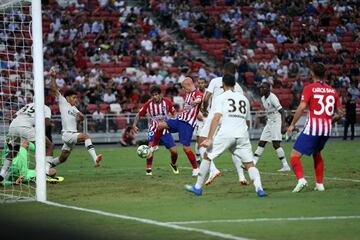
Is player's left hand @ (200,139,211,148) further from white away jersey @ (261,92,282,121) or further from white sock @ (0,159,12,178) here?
white away jersey @ (261,92,282,121)

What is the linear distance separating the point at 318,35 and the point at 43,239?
40719 millimetres

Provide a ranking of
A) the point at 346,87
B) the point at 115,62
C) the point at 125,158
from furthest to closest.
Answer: the point at 346,87
the point at 115,62
the point at 125,158

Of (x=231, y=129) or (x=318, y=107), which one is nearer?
(x=231, y=129)

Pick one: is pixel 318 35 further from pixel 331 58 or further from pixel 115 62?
pixel 115 62

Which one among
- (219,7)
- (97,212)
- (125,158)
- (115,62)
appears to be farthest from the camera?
(219,7)

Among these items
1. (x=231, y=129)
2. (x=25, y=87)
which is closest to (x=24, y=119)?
(x=25, y=87)

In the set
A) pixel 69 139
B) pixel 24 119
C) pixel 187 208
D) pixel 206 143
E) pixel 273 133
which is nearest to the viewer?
pixel 187 208

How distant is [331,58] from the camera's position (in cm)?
4903

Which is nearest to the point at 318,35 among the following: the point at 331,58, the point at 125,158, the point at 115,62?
the point at 331,58

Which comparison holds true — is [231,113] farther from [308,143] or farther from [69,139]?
[69,139]

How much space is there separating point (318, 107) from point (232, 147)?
1817mm

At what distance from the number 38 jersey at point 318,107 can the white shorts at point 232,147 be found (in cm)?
134

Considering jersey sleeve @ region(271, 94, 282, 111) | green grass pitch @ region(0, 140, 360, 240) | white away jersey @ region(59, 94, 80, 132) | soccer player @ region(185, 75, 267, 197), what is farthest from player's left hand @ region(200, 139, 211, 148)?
jersey sleeve @ region(271, 94, 282, 111)

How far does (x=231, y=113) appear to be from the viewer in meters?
15.9
